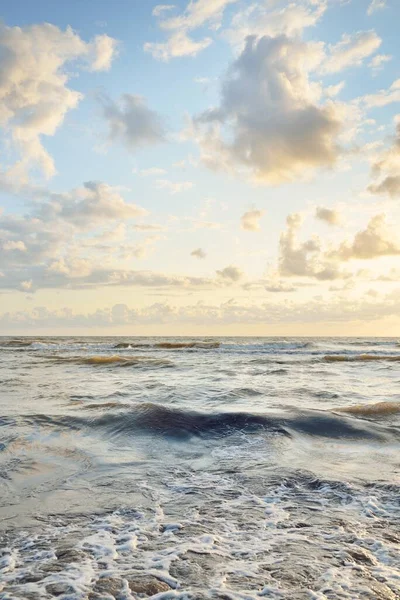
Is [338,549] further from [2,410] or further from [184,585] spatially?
[2,410]

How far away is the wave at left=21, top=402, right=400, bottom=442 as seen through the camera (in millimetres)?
6934

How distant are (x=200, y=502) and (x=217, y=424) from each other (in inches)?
128

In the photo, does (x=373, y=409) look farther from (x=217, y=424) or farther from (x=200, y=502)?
(x=200, y=502)

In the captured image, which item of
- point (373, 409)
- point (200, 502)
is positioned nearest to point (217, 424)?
point (200, 502)

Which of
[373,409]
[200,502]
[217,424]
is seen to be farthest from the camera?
[373,409]

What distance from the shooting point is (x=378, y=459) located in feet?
18.4

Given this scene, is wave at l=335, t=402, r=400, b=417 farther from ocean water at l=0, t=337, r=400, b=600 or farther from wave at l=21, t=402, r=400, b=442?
wave at l=21, t=402, r=400, b=442

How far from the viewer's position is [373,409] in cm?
870

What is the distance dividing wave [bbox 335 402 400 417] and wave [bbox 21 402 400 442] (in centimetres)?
52

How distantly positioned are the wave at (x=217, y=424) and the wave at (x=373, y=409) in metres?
0.52

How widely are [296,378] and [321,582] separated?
12475 mm

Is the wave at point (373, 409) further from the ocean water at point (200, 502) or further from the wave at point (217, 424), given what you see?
the wave at point (217, 424)

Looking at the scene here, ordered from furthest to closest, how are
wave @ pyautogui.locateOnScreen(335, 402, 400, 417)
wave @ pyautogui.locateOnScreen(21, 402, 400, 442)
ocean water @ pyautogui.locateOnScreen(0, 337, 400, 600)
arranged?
wave @ pyautogui.locateOnScreen(335, 402, 400, 417) < wave @ pyautogui.locateOnScreen(21, 402, 400, 442) < ocean water @ pyautogui.locateOnScreen(0, 337, 400, 600)

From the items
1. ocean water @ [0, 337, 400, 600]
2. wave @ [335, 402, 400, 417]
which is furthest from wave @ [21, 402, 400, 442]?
wave @ [335, 402, 400, 417]
